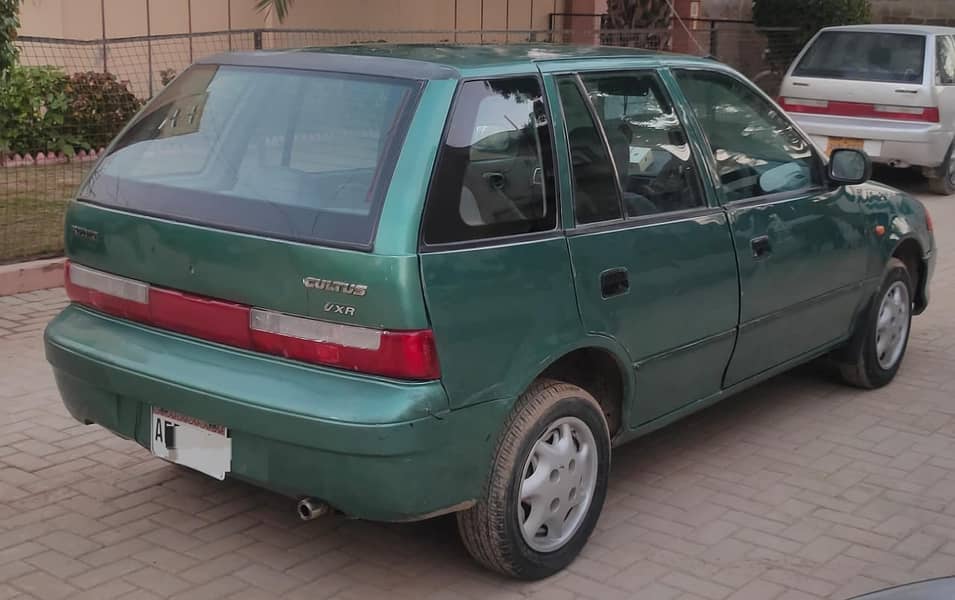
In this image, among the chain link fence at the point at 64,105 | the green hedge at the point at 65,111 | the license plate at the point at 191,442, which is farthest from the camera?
the green hedge at the point at 65,111

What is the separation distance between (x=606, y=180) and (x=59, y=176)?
6.69 meters

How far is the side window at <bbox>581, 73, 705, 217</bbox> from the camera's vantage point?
14.4 ft

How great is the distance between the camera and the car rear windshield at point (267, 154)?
144 inches

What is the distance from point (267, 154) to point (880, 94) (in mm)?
9621

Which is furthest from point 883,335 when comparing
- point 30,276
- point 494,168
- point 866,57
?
point 866,57

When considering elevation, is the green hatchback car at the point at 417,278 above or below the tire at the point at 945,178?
above

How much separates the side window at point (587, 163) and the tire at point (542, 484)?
0.65 metres

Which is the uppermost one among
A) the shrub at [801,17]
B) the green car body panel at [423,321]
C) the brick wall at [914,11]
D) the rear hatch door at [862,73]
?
the brick wall at [914,11]

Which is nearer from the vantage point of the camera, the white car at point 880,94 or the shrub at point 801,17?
the white car at point 880,94

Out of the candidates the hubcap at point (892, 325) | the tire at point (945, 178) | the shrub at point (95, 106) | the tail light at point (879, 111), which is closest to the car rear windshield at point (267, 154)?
the hubcap at point (892, 325)

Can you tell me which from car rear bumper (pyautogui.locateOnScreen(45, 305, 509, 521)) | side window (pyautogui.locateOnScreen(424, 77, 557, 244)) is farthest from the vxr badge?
side window (pyautogui.locateOnScreen(424, 77, 557, 244))

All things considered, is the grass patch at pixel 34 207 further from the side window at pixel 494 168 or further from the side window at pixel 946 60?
the side window at pixel 946 60

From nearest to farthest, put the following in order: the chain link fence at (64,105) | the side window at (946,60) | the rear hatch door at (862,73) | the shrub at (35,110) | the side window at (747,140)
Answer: the side window at (747,140)
the chain link fence at (64,105)
the shrub at (35,110)
the rear hatch door at (862,73)
the side window at (946,60)

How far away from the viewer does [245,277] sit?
3.69 metres
